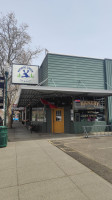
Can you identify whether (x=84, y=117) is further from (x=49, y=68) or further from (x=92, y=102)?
(x=49, y=68)

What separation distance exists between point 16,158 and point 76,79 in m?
10.1

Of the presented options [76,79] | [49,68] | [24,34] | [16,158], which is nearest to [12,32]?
[24,34]

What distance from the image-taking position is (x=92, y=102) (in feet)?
41.2

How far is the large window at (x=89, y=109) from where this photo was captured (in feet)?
40.2

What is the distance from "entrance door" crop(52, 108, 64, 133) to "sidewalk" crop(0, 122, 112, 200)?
7.49m

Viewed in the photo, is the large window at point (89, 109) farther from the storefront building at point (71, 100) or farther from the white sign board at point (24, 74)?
the white sign board at point (24, 74)

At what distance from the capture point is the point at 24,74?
504 inches

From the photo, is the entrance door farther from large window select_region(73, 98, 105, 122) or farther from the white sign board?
the white sign board

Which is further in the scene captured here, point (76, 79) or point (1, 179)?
point (76, 79)

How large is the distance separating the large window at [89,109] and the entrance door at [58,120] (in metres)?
1.58

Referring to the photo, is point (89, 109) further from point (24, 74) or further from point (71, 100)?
point (24, 74)

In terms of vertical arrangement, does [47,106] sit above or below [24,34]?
below

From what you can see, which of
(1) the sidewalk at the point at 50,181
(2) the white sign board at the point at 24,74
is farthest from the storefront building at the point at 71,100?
(1) the sidewalk at the point at 50,181

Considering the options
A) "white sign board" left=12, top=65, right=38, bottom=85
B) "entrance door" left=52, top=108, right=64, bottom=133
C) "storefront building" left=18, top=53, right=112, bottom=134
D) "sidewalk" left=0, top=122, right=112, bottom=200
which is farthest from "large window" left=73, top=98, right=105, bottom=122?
"sidewalk" left=0, top=122, right=112, bottom=200
